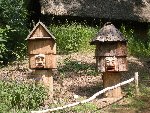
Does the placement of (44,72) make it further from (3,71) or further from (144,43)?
(144,43)

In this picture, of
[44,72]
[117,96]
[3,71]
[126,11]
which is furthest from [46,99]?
[126,11]

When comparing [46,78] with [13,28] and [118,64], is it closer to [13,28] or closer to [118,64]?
[118,64]

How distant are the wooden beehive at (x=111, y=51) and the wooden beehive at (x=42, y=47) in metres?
1.11

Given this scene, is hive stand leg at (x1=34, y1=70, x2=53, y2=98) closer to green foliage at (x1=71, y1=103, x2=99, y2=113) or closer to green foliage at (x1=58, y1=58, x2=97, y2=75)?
green foliage at (x1=71, y1=103, x2=99, y2=113)

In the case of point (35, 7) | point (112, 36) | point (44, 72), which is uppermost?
point (35, 7)

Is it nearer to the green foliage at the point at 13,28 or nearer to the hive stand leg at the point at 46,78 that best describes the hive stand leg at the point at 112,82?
the hive stand leg at the point at 46,78

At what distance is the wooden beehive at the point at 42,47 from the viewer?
10922 millimetres

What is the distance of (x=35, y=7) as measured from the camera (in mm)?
21297

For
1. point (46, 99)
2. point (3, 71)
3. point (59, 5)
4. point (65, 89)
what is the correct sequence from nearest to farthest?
point (46, 99) → point (65, 89) → point (3, 71) → point (59, 5)

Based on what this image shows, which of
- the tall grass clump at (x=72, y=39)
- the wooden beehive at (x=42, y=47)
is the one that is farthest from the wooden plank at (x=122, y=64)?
the tall grass clump at (x=72, y=39)

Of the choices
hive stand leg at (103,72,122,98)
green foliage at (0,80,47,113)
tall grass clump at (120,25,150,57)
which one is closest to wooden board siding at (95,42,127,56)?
hive stand leg at (103,72,122,98)

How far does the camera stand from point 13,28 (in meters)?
16.2

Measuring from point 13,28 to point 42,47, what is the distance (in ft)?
18.0

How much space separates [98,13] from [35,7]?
3510 millimetres
